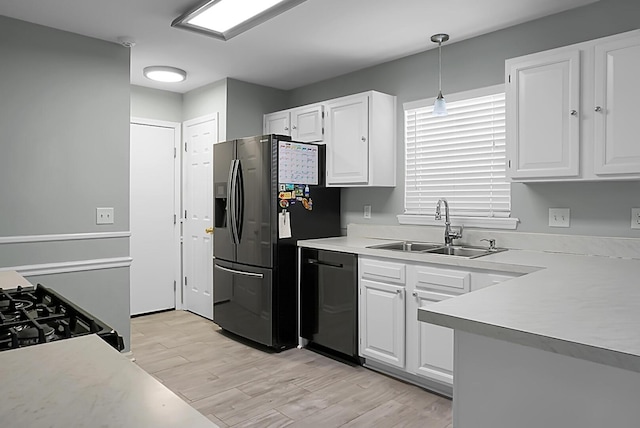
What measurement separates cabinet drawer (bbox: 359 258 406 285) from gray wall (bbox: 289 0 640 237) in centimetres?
77

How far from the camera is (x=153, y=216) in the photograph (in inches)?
189

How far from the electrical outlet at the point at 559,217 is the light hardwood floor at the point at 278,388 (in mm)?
1321

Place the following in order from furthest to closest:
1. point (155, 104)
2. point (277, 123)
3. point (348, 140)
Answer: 1. point (155, 104)
2. point (277, 123)
3. point (348, 140)

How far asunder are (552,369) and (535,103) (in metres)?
1.84

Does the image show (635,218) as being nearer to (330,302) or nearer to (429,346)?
(429,346)

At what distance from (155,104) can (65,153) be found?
1762 mm

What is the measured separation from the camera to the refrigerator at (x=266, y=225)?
11.7 feet

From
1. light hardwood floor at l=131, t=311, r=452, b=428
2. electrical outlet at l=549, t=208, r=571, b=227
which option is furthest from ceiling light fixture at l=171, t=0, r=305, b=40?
light hardwood floor at l=131, t=311, r=452, b=428

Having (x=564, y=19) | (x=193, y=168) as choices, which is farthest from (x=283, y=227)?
(x=564, y=19)

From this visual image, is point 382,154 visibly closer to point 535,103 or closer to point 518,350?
point 535,103

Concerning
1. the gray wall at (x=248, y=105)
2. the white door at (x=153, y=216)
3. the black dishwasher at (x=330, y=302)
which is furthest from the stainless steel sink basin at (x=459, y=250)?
the white door at (x=153, y=216)

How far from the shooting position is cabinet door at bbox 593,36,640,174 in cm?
225

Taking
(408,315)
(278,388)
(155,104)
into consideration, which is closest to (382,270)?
(408,315)

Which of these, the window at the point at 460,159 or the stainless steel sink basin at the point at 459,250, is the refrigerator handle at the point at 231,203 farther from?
the stainless steel sink basin at the point at 459,250
